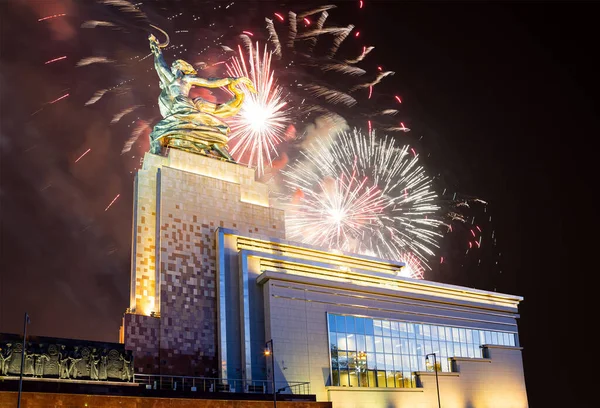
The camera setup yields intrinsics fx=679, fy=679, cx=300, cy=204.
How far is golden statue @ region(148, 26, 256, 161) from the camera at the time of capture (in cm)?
5097

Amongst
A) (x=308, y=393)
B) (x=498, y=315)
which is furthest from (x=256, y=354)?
(x=498, y=315)

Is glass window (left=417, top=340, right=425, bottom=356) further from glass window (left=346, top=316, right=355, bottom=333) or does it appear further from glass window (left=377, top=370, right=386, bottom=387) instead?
glass window (left=346, top=316, right=355, bottom=333)

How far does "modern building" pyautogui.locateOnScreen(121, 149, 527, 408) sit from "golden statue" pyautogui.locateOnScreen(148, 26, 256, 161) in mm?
1810

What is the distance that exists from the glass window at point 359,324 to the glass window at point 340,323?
1.02 metres

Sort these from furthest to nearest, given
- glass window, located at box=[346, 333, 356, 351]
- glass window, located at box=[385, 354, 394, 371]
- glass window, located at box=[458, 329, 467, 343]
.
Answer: glass window, located at box=[458, 329, 467, 343], glass window, located at box=[385, 354, 394, 371], glass window, located at box=[346, 333, 356, 351]

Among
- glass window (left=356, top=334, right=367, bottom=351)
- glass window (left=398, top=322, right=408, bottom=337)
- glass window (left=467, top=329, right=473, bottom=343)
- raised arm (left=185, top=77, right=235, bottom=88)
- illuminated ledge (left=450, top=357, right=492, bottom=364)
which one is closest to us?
glass window (left=356, top=334, right=367, bottom=351)

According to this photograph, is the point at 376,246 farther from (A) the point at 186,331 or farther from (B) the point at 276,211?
(A) the point at 186,331

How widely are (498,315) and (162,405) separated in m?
32.8

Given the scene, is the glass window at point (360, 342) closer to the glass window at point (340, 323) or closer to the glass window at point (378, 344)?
the glass window at point (378, 344)

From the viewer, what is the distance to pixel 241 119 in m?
55.2

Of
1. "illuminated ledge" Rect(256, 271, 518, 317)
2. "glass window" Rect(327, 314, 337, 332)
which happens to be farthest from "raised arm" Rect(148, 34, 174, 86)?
"glass window" Rect(327, 314, 337, 332)

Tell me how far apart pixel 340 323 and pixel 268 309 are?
5617mm

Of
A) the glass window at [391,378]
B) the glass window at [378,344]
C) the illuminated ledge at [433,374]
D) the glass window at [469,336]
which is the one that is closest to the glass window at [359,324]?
the glass window at [378,344]

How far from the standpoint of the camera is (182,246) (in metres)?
45.9
